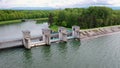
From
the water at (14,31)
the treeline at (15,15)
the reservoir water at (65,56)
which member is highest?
the treeline at (15,15)

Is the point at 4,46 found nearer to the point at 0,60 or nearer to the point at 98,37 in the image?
the point at 0,60

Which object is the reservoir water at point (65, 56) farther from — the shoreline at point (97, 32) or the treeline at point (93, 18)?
the treeline at point (93, 18)

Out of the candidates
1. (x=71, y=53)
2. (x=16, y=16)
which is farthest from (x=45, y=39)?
(x=16, y=16)

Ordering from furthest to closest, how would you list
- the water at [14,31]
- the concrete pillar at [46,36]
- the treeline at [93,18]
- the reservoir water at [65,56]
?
1. the treeline at [93,18]
2. the water at [14,31]
3. the concrete pillar at [46,36]
4. the reservoir water at [65,56]

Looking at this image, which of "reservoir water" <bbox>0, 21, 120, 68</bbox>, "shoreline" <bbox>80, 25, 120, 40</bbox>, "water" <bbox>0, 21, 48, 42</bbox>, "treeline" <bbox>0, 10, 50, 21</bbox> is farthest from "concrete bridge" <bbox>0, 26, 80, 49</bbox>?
"treeline" <bbox>0, 10, 50, 21</bbox>

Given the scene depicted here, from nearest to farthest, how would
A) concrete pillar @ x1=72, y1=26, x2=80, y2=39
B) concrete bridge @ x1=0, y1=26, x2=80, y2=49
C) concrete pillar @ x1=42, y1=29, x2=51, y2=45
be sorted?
1. concrete bridge @ x1=0, y1=26, x2=80, y2=49
2. concrete pillar @ x1=42, y1=29, x2=51, y2=45
3. concrete pillar @ x1=72, y1=26, x2=80, y2=39

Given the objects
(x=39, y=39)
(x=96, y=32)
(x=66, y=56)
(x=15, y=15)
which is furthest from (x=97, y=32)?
(x=15, y=15)

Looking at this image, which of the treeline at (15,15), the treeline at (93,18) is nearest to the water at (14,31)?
the treeline at (93,18)

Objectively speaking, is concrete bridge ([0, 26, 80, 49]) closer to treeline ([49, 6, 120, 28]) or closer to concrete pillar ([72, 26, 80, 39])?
concrete pillar ([72, 26, 80, 39])

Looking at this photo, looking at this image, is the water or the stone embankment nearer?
the stone embankment
